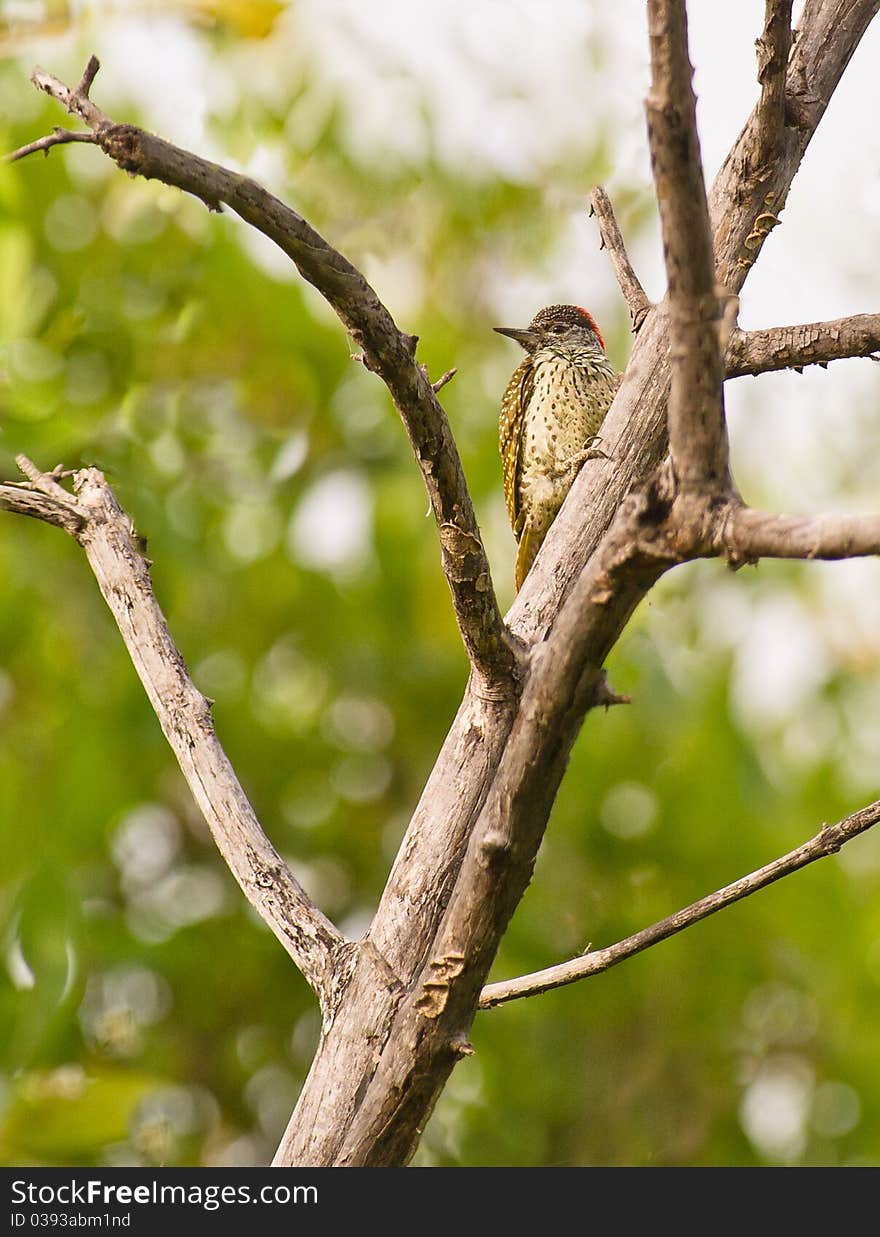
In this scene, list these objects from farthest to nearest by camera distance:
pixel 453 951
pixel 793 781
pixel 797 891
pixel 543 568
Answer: pixel 793 781 < pixel 797 891 < pixel 543 568 < pixel 453 951

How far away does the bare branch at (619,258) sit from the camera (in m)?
2.21

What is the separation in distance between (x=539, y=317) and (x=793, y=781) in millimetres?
2265

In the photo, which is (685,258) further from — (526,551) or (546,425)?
(546,425)

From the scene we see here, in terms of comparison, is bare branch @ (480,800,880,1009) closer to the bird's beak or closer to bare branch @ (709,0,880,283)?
bare branch @ (709,0,880,283)

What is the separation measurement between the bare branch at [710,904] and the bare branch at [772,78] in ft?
3.49

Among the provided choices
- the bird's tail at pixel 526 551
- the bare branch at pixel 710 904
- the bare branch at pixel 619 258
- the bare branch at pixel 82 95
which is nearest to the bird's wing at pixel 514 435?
the bird's tail at pixel 526 551

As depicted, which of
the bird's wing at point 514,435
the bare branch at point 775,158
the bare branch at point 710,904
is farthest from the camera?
the bird's wing at point 514,435

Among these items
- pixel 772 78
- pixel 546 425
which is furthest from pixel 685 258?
pixel 546 425

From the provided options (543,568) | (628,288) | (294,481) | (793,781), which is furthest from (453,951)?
(793,781)

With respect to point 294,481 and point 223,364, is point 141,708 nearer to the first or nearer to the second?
point 294,481

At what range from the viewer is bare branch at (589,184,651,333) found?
2.21m

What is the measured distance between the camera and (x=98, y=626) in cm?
467

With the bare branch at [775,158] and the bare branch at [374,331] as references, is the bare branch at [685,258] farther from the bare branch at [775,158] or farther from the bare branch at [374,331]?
the bare branch at [775,158]

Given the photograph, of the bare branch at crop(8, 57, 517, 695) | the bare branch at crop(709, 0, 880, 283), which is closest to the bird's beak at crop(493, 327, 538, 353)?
the bare branch at crop(709, 0, 880, 283)
